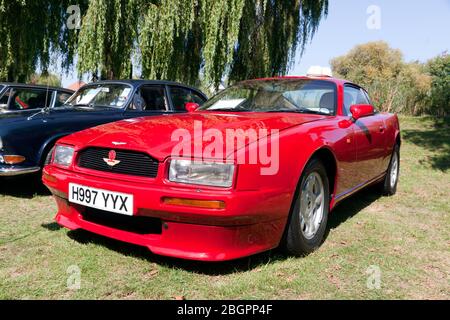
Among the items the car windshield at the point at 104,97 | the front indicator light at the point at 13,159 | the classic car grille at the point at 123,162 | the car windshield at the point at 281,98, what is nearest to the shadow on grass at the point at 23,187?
the front indicator light at the point at 13,159

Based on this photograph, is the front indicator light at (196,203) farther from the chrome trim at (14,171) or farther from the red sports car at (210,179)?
the chrome trim at (14,171)

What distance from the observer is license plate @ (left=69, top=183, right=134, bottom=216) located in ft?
7.73

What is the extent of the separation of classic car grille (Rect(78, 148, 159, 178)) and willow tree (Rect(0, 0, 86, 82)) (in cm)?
763

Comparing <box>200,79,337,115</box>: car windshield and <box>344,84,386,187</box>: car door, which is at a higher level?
<box>200,79,337,115</box>: car windshield

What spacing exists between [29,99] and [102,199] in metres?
4.36

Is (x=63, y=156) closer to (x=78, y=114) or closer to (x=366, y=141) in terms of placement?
(x=78, y=114)

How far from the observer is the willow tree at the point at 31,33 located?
9.35 metres

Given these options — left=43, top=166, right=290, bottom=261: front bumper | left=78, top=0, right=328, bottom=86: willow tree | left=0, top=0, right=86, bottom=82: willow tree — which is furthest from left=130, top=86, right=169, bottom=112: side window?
left=0, top=0, right=86, bottom=82: willow tree

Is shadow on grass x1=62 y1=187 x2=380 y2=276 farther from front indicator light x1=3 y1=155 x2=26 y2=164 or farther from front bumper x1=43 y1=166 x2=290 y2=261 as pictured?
front indicator light x1=3 y1=155 x2=26 y2=164

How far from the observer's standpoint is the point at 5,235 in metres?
3.08

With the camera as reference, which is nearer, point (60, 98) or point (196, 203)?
point (196, 203)

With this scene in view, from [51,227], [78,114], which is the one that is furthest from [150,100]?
[51,227]

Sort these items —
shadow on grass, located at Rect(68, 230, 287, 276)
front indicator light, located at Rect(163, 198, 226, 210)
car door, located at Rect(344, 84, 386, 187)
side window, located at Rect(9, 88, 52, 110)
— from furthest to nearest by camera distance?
1. side window, located at Rect(9, 88, 52, 110)
2. car door, located at Rect(344, 84, 386, 187)
3. shadow on grass, located at Rect(68, 230, 287, 276)
4. front indicator light, located at Rect(163, 198, 226, 210)

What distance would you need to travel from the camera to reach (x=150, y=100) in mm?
5422
